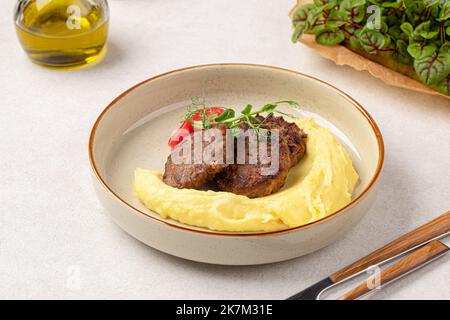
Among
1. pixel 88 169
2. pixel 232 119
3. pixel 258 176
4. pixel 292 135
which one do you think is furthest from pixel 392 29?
pixel 88 169

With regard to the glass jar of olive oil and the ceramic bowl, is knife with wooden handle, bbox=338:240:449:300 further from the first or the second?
the glass jar of olive oil

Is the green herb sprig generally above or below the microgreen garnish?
above

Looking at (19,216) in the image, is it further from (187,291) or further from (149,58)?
(149,58)

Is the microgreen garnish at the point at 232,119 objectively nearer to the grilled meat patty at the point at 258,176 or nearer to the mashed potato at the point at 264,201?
the grilled meat patty at the point at 258,176

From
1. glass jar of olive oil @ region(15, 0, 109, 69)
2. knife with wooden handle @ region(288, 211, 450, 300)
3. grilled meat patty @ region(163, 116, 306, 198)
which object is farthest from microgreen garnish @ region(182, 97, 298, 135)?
glass jar of olive oil @ region(15, 0, 109, 69)

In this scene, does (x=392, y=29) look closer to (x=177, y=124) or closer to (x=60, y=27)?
(x=177, y=124)

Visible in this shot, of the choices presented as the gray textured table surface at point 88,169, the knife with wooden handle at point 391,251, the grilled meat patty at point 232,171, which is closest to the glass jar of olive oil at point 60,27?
the gray textured table surface at point 88,169
